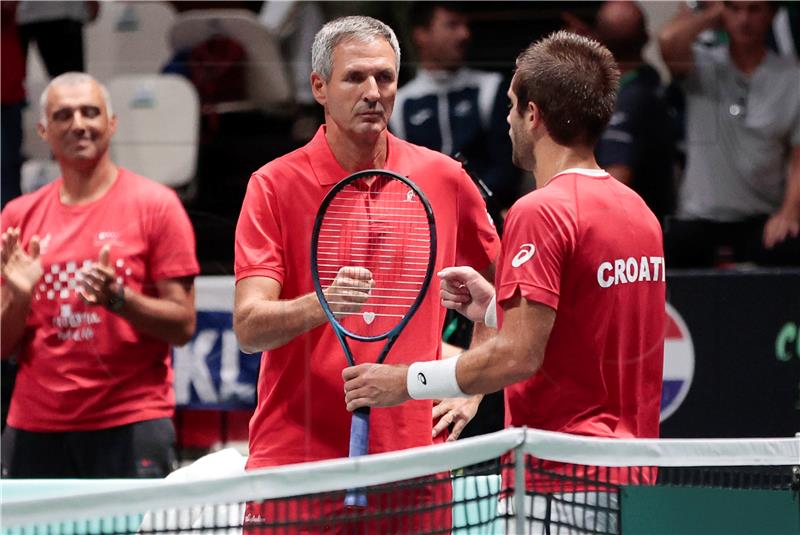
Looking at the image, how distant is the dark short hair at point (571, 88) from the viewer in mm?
2949

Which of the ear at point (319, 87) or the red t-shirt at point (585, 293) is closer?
the red t-shirt at point (585, 293)

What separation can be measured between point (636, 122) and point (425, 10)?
37.7 inches

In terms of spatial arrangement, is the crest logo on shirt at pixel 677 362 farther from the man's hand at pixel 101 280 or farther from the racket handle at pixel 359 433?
the racket handle at pixel 359 433

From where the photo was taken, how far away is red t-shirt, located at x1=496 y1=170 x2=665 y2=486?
280 centimetres

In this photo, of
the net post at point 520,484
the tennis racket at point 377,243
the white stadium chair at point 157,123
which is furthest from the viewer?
the white stadium chair at point 157,123

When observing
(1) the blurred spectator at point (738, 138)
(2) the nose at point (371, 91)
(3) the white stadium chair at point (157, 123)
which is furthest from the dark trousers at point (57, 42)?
(2) the nose at point (371, 91)

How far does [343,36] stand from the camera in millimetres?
3350

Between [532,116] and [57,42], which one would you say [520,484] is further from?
[57,42]

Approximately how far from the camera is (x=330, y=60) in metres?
3.36

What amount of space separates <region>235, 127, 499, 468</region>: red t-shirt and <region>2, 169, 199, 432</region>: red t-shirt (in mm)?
1793

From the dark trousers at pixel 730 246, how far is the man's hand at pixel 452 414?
2153mm

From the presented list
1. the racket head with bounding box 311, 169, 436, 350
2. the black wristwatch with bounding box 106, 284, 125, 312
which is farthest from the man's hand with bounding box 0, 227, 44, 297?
the racket head with bounding box 311, 169, 436, 350

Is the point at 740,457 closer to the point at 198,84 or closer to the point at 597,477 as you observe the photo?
the point at 597,477

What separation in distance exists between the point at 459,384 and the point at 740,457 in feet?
1.96
